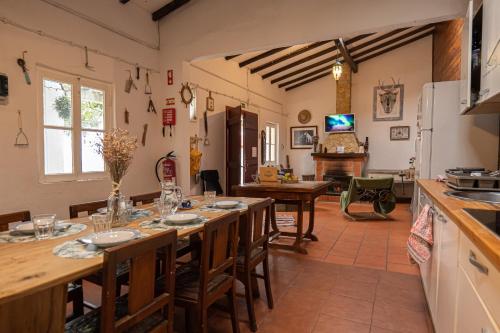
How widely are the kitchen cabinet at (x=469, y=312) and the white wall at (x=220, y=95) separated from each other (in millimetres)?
4291

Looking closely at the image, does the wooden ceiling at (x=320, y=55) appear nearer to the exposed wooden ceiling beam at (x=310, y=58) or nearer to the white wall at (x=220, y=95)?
the exposed wooden ceiling beam at (x=310, y=58)

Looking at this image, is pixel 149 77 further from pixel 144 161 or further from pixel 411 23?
pixel 411 23

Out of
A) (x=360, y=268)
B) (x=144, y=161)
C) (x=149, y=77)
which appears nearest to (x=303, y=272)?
(x=360, y=268)

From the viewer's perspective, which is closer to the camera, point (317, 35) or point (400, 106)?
point (317, 35)

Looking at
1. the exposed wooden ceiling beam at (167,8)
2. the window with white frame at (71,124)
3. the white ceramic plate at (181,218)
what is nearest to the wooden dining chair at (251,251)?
the white ceramic plate at (181,218)

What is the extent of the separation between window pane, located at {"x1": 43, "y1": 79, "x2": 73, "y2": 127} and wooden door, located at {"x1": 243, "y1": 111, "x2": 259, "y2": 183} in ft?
10.3

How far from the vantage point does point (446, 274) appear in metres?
1.55

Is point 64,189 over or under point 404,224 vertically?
over

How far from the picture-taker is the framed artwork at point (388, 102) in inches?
300

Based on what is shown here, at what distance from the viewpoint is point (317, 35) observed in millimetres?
3758

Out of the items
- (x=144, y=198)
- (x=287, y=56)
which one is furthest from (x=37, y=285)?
(x=287, y=56)

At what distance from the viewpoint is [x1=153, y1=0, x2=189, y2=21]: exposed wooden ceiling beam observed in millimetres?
4309

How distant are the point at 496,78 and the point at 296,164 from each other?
719cm

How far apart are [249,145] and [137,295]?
16.7ft
